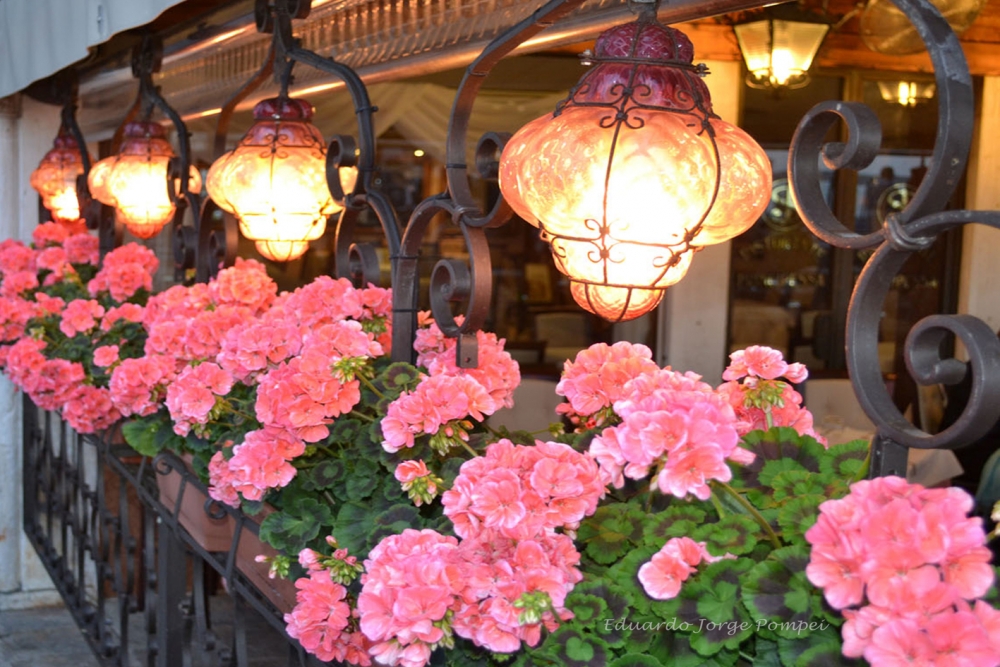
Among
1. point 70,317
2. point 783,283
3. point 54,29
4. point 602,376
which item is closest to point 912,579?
point 602,376

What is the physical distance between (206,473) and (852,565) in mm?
1403

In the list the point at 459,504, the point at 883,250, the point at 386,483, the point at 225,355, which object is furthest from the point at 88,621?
the point at 883,250

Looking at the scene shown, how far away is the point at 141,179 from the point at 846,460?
2457 mm

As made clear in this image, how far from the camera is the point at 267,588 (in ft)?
5.65

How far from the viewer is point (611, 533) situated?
3.82 ft

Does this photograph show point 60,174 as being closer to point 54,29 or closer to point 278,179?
point 54,29

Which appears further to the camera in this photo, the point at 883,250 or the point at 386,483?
the point at 386,483

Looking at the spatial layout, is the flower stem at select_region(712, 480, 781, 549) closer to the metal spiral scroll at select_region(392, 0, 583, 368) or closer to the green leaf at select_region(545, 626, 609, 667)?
the green leaf at select_region(545, 626, 609, 667)

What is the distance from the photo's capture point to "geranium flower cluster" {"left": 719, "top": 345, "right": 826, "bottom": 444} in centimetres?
128

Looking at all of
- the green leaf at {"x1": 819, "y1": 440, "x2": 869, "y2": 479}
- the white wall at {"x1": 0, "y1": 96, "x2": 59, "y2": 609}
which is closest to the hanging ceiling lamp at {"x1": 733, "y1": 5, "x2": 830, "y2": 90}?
the white wall at {"x1": 0, "y1": 96, "x2": 59, "y2": 609}

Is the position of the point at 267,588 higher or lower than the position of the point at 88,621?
higher

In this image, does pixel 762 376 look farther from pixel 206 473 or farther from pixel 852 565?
pixel 206 473

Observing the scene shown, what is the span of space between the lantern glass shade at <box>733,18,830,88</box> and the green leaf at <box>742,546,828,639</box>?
13.9ft

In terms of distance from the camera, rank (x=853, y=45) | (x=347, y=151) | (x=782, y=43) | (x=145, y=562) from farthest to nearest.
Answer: (x=853, y=45) < (x=782, y=43) < (x=145, y=562) < (x=347, y=151)
